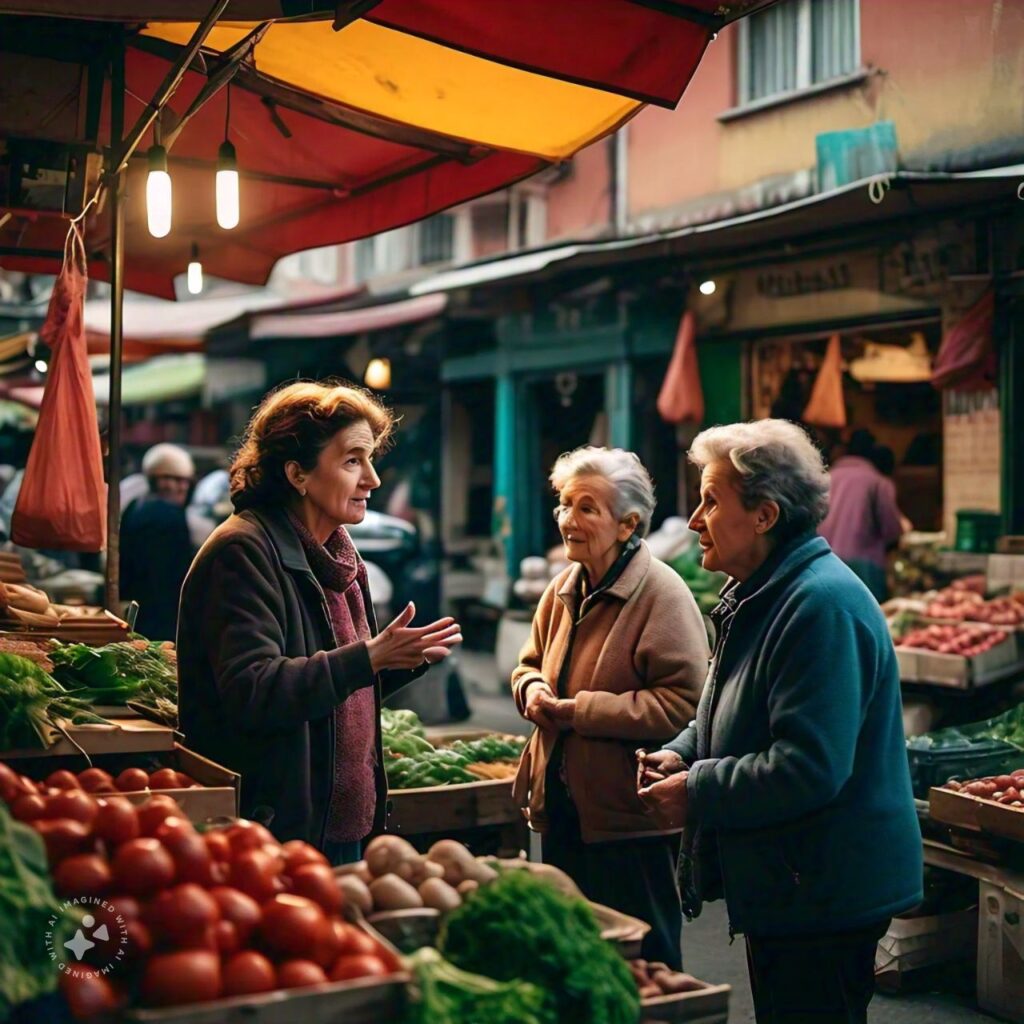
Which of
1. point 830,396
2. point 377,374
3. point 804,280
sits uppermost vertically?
point 804,280

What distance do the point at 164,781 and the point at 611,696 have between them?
151 cm

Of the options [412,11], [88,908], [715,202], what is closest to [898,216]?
[715,202]

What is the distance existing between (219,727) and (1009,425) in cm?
772

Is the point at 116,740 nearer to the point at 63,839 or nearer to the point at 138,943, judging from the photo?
the point at 63,839

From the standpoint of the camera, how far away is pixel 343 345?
17.3 meters

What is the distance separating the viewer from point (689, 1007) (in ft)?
8.57

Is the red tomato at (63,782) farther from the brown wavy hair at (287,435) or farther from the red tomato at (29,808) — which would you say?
the brown wavy hair at (287,435)

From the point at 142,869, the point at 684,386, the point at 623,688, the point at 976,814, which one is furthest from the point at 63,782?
the point at 684,386

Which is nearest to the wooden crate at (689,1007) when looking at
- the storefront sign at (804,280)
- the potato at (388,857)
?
the potato at (388,857)

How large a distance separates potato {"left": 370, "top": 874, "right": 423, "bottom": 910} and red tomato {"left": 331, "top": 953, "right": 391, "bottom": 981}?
330 mm

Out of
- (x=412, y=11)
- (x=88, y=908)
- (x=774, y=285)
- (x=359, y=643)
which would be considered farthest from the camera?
(x=774, y=285)

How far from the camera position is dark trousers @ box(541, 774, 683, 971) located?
434 centimetres

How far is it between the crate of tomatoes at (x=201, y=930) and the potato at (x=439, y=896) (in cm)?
17

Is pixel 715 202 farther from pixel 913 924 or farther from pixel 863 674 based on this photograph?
pixel 863 674
